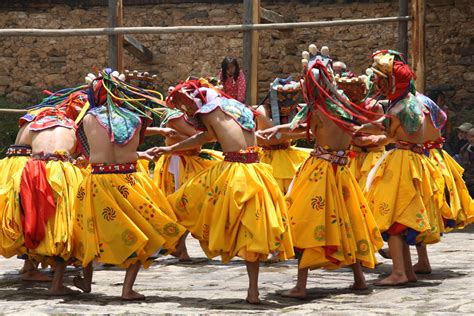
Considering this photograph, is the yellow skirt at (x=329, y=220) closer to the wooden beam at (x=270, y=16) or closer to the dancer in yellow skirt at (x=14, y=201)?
the dancer in yellow skirt at (x=14, y=201)

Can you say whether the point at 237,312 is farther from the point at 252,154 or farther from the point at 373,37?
the point at 373,37

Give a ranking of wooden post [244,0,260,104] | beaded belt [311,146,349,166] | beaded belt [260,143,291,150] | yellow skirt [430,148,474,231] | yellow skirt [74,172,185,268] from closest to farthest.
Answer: yellow skirt [74,172,185,268] → beaded belt [311,146,349,166] → yellow skirt [430,148,474,231] → beaded belt [260,143,291,150] → wooden post [244,0,260,104]

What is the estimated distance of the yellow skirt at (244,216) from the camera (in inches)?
318

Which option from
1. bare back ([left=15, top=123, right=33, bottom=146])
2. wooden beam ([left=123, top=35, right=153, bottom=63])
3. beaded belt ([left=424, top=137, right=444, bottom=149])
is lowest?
beaded belt ([left=424, top=137, right=444, bottom=149])

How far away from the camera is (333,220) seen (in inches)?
326

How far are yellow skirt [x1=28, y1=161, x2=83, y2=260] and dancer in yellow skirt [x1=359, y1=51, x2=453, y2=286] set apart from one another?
7.16 feet

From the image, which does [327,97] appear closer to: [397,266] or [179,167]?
[397,266]

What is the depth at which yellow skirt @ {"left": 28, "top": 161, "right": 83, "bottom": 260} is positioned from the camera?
8602 millimetres

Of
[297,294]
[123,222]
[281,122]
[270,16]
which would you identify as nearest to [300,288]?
[297,294]

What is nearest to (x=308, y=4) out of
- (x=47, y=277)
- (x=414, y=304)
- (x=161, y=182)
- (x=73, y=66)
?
(x=73, y=66)

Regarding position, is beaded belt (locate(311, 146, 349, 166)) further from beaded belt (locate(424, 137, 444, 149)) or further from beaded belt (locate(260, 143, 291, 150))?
beaded belt (locate(260, 143, 291, 150))

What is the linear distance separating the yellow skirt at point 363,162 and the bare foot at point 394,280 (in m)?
1.52

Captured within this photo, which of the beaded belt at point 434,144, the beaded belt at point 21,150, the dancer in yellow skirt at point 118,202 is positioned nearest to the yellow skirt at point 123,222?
the dancer in yellow skirt at point 118,202

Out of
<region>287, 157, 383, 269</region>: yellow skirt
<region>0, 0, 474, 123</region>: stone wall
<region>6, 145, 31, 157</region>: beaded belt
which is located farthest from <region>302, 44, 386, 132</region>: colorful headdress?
<region>0, 0, 474, 123</region>: stone wall
